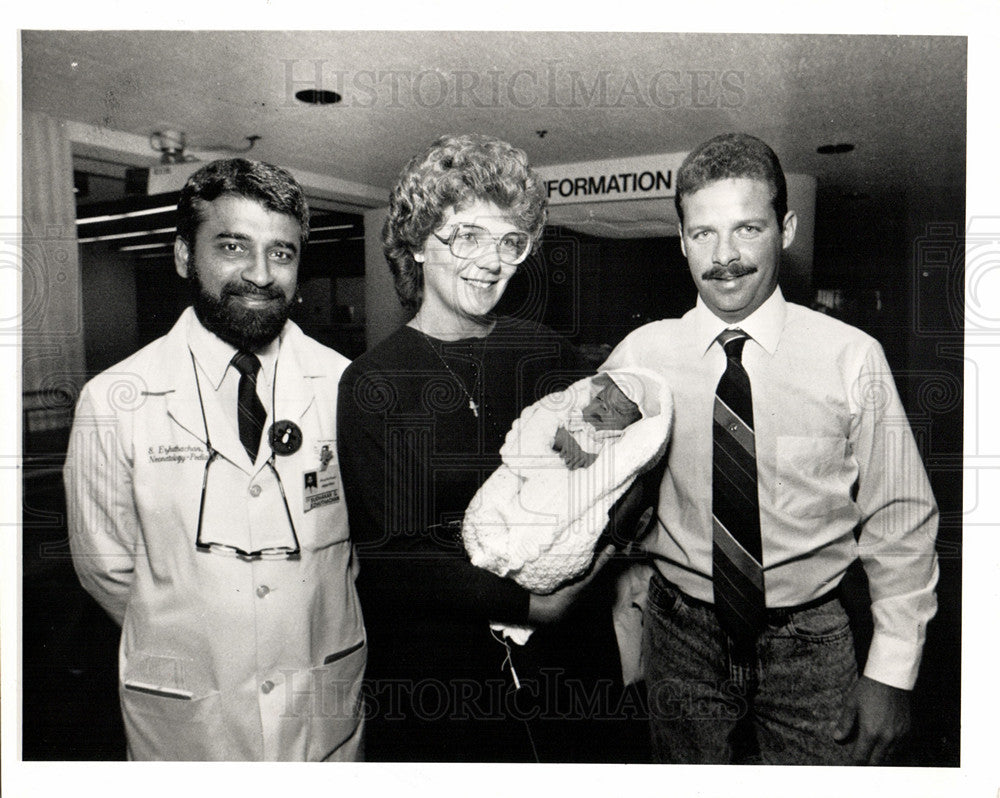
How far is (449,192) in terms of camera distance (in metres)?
2.15

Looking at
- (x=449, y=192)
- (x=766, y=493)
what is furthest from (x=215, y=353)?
(x=766, y=493)

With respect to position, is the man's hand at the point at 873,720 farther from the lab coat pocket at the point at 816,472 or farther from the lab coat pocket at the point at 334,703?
the lab coat pocket at the point at 334,703

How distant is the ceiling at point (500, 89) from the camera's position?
2.18 meters

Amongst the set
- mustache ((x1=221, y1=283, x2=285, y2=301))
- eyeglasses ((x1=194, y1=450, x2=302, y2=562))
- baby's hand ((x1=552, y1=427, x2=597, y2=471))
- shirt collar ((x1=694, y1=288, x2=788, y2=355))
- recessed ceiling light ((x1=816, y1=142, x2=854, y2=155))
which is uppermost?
recessed ceiling light ((x1=816, y1=142, x2=854, y2=155))

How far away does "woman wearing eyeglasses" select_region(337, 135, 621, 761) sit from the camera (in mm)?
2156

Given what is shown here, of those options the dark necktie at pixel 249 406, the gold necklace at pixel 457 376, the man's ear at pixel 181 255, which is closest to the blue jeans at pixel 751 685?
the gold necklace at pixel 457 376

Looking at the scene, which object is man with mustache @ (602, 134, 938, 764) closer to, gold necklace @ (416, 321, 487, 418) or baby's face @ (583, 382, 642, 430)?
baby's face @ (583, 382, 642, 430)

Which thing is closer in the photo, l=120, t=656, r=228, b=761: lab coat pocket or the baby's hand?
the baby's hand

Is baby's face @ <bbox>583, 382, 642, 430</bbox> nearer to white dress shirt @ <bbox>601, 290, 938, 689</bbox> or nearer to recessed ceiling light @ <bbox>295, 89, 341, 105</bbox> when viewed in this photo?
white dress shirt @ <bbox>601, 290, 938, 689</bbox>

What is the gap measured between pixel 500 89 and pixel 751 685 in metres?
1.73

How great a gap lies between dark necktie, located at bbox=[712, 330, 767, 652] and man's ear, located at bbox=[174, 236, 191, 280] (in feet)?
4.73

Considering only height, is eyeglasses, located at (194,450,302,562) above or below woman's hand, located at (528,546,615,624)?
above

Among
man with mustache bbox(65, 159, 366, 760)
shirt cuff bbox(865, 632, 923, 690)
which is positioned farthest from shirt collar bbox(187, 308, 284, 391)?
shirt cuff bbox(865, 632, 923, 690)

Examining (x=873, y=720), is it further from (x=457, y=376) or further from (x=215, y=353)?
(x=215, y=353)
